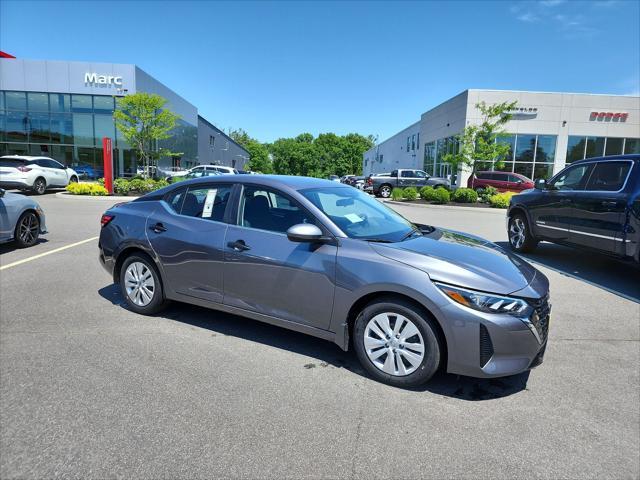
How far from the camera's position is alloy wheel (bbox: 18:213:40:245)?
822 centimetres

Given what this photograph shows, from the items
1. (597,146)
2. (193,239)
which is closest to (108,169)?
(193,239)

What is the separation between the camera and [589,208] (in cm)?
699

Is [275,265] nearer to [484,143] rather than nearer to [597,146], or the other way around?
[484,143]

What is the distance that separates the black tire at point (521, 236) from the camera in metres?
8.65

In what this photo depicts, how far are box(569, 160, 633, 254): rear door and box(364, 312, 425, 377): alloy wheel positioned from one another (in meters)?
4.87

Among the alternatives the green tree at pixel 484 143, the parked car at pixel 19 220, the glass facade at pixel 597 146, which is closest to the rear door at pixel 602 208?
the parked car at pixel 19 220

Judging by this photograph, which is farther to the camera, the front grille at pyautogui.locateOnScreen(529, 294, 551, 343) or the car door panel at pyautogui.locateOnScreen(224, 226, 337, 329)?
the car door panel at pyautogui.locateOnScreen(224, 226, 337, 329)

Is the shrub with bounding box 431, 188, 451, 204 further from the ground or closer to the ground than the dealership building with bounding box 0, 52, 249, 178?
closer to the ground

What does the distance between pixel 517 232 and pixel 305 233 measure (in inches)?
276

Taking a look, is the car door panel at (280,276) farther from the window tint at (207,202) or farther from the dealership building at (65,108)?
the dealership building at (65,108)

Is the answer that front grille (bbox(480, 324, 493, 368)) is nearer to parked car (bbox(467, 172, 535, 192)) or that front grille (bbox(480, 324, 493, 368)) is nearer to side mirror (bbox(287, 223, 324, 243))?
side mirror (bbox(287, 223, 324, 243))

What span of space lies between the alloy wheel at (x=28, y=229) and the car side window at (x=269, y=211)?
633cm

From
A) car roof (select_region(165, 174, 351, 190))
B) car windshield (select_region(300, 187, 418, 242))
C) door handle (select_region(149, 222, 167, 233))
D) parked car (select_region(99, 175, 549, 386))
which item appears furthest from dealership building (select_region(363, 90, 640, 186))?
door handle (select_region(149, 222, 167, 233))

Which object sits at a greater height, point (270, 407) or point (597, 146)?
point (597, 146)
